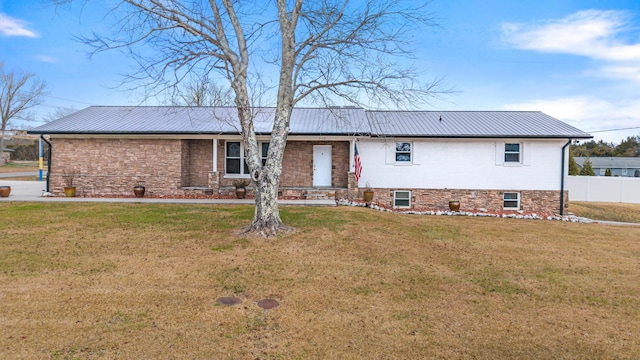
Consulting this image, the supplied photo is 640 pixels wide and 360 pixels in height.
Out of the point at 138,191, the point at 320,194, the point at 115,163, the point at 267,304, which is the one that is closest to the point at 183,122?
the point at 115,163

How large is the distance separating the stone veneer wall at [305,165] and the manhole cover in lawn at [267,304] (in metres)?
11.0

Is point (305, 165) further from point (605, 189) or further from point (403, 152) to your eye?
point (605, 189)

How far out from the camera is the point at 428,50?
30.6ft

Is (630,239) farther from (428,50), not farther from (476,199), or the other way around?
(428,50)

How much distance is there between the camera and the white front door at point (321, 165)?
1606 cm

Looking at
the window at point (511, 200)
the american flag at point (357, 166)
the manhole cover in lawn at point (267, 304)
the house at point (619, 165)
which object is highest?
the house at point (619, 165)

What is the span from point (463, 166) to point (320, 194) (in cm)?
654

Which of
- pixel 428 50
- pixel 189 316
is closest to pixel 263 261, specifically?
pixel 189 316

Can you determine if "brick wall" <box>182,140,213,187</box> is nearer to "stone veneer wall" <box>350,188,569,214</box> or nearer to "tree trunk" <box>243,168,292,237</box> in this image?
"stone veneer wall" <box>350,188,569,214</box>

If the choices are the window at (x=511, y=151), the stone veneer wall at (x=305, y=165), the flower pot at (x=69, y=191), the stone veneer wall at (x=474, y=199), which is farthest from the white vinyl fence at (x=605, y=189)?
the flower pot at (x=69, y=191)

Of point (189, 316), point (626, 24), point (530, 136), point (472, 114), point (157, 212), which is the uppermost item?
point (626, 24)

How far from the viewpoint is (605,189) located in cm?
2164

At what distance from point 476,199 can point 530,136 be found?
345 centimetres

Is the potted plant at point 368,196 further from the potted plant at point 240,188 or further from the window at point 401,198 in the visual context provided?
the potted plant at point 240,188
